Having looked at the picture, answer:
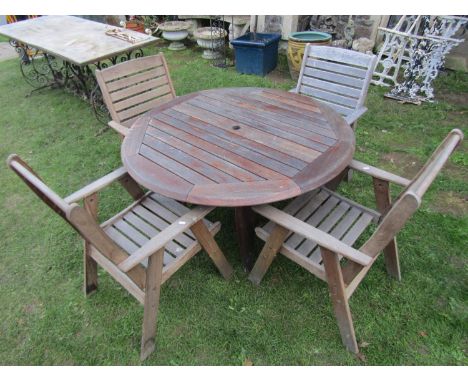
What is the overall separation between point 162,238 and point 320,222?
0.96 m

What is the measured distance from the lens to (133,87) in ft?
8.38

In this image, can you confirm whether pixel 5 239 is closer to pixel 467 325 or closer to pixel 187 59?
pixel 467 325

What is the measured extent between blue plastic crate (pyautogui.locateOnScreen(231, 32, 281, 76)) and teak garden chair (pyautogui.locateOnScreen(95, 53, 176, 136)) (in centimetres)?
244

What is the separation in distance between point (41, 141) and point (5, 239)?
167cm

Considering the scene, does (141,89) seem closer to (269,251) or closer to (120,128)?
(120,128)

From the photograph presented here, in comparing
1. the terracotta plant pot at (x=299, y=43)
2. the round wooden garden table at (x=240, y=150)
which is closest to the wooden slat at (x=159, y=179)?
the round wooden garden table at (x=240, y=150)

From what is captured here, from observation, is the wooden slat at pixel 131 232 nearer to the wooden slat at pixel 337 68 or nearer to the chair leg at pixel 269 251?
the chair leg at pixel 269 251

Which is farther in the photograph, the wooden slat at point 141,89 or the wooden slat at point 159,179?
the wooden slat at point 141,89

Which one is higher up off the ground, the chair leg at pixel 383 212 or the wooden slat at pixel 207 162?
the wooden slat at pixel 207 162

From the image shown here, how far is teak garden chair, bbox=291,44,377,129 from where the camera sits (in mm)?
2440

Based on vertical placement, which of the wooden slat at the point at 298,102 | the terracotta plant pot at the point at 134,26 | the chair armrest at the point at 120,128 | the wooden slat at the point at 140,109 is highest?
the wooden slat at the point at 298,102

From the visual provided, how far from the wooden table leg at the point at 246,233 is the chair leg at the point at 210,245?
0.41 ft

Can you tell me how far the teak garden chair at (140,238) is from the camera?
1.21m
